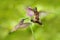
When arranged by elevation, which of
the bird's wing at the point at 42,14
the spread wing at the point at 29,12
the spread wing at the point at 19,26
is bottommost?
the spread wing at the point at 19,26

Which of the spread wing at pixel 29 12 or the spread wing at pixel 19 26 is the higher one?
the spread wing at pixel 29 12

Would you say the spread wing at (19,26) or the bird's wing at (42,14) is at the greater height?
the bird's wing at (42,14)

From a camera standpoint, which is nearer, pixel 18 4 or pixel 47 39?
pixel 47 39

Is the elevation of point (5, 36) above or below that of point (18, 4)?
below

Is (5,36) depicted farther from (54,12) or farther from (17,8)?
(54,12)

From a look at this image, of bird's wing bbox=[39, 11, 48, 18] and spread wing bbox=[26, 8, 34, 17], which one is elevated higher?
spread wing bbox=[26, 8, 34, 17]

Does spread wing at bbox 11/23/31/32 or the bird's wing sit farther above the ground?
the bird's wing

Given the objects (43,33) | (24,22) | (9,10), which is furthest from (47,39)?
(9,10)

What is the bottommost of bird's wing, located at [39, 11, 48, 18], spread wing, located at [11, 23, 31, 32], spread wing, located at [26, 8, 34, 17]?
spread wing, located at [11, 23, 31, 32]
